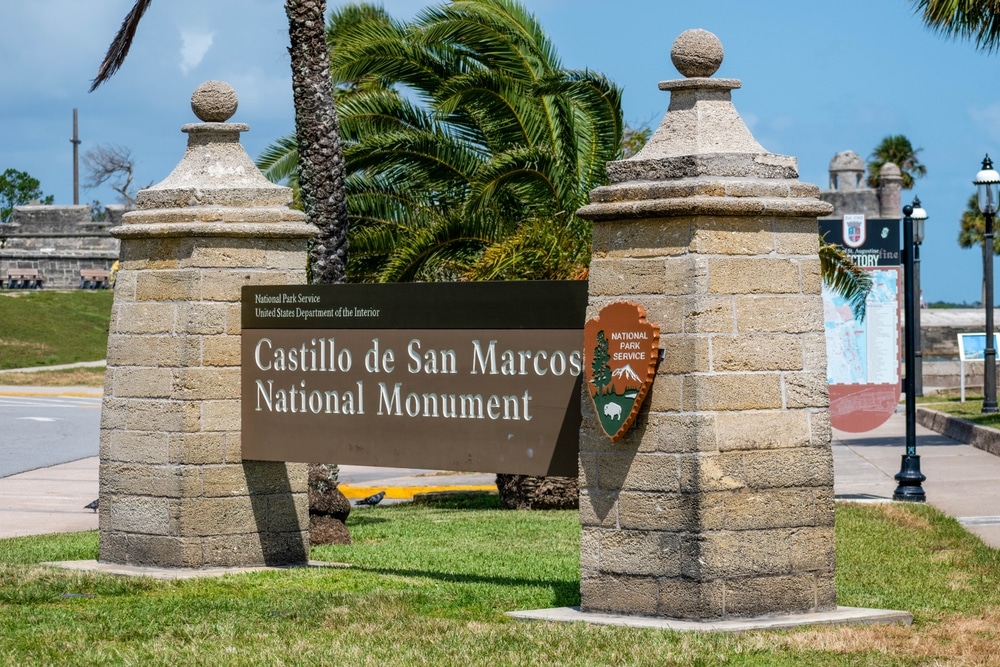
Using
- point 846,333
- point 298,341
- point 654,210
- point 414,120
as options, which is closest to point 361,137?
point 414,120

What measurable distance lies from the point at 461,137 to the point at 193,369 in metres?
7.63

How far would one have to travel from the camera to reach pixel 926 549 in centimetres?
1088

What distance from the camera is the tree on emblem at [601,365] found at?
758 centimetres

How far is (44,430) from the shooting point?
935 inches

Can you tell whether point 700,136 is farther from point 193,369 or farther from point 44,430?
point 44,430

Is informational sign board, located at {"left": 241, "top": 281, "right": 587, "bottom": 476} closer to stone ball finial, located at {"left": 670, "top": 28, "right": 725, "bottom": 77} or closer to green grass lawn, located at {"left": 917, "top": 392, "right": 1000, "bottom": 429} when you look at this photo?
stone ball finial, located at {"left": 670, "top": 28, "right": 725, "bottom": 77}

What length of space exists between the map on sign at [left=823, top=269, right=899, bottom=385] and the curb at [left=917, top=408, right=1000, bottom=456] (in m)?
3.34

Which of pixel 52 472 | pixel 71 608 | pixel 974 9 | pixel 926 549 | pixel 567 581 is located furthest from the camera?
pixel 974 9

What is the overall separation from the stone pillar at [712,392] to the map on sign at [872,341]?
8567 millimetres

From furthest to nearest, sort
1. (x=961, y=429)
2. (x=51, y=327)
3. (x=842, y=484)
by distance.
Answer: (x=51, y=327), (x=961, y=429), (x=842, y=484)

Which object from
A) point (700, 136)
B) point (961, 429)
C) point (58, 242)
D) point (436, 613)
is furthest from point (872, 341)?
point (58, 242)

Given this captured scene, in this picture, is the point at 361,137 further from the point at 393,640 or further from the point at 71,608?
the point at 393,640

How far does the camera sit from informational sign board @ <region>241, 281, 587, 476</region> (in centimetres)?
817

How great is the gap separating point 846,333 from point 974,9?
21.8 ft
